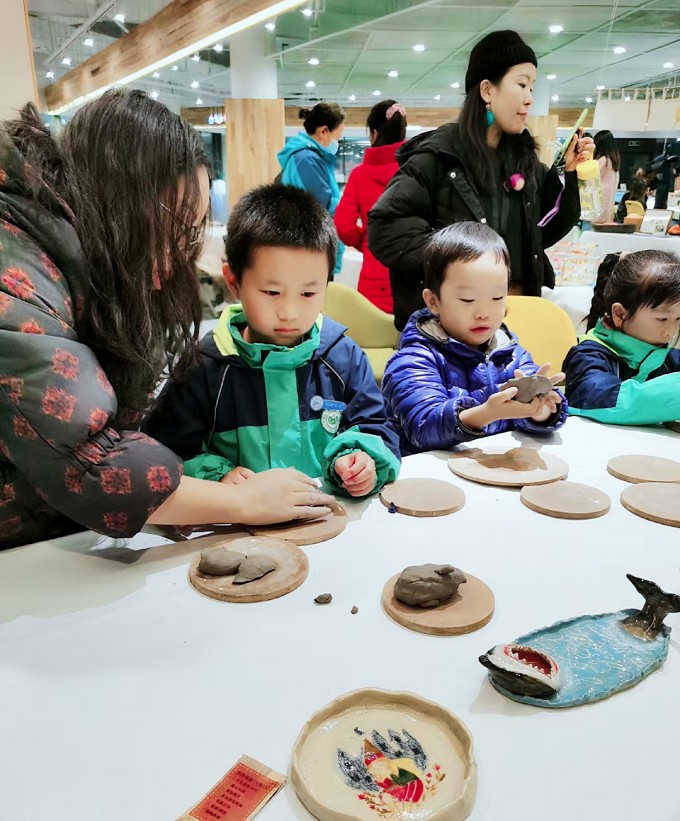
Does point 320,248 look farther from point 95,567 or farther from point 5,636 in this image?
point 5,636

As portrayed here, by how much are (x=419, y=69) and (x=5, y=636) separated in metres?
5.54

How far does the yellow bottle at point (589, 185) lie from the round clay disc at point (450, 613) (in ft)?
5.96

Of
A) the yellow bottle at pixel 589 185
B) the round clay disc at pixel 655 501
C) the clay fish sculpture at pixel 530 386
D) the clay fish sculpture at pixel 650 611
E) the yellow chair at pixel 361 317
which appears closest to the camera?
the clay fish sculpture at pixel 650 611

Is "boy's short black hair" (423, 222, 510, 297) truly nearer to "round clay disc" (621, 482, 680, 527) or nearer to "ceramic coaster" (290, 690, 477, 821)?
"round clay disc" (621, 482, 680, 527)

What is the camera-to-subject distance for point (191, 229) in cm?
95

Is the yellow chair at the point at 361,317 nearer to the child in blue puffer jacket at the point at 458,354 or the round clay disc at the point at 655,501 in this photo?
the child in blue puffer jacket at the point at 458,354

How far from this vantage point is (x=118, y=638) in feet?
2.32

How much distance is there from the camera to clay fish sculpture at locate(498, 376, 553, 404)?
127 centimetres

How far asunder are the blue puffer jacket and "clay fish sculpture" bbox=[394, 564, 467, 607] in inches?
24.0

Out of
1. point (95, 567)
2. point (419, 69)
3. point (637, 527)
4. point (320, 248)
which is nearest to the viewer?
point (95, 567)

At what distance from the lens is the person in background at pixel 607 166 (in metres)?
2.68

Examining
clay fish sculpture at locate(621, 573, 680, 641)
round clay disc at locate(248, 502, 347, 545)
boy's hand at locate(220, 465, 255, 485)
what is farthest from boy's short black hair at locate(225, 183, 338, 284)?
clay fish sculpture at locate(621, 573, 680, 641)

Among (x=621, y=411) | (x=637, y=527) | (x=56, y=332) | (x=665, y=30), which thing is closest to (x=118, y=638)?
(x=56, y=332)

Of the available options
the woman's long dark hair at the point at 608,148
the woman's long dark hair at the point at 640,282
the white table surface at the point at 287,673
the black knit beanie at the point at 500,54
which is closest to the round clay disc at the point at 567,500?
the white table surface at the point at 287,673
